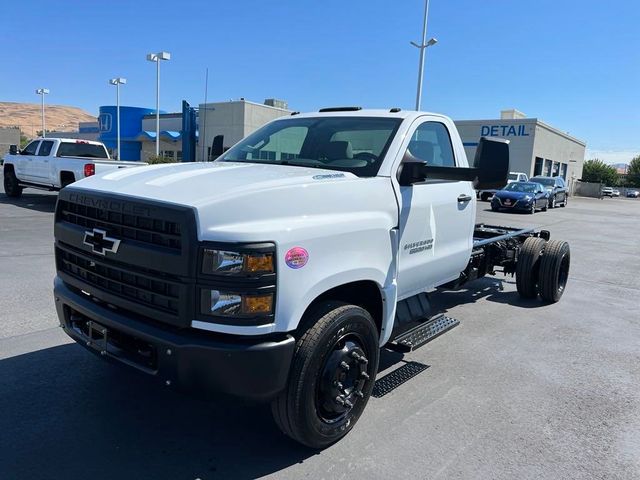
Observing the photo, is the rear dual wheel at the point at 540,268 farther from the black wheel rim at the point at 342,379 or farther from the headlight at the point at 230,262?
the headlight at the point at 230,262

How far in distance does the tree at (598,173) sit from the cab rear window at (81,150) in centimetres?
8718

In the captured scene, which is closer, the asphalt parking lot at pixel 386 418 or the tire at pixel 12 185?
the asphalt parking lot at pixel 386 418

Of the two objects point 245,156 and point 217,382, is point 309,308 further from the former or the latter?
point 245,156

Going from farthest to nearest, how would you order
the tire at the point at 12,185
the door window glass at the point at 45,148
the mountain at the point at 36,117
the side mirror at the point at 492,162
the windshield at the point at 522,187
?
the mountain at the point at 36,117
the windshield at the point at 522,187
the tire at the point at 12,185
the door window glass at the point at 45,148
the side mirror at the point at 492,162

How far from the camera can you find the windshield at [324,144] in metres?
3.78

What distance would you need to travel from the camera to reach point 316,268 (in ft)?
9.19

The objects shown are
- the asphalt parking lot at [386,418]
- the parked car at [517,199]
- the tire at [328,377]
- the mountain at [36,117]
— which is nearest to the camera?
the tire at [328,377]

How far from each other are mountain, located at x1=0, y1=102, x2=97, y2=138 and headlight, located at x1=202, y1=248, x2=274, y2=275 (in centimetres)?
14959

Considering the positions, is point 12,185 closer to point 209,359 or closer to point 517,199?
point 209,359

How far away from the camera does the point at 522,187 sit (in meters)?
25.3

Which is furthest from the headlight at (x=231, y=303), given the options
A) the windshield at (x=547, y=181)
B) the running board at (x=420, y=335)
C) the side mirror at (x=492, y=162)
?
A: the windshield at (x=547, y=181)

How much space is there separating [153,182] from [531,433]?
2942 mm

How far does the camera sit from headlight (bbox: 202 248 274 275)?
2498mm

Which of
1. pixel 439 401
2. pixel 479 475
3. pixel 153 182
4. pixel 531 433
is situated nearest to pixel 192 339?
pixel 153 182
